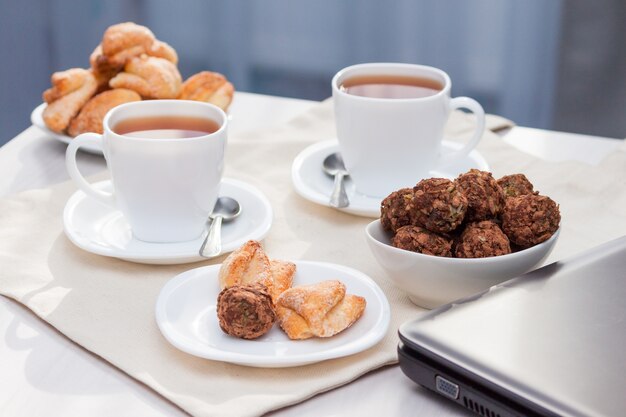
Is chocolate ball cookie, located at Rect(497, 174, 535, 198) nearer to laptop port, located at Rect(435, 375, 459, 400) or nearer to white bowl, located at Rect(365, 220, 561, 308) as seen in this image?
Result: white bowl, located at Rect(365, 220, 561, 308)

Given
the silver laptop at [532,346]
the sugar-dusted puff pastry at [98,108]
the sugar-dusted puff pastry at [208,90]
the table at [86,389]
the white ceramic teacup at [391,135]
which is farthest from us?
the sugar-dusted puff pastry at [208,90]

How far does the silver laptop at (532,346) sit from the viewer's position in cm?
74

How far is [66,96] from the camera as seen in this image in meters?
1.51

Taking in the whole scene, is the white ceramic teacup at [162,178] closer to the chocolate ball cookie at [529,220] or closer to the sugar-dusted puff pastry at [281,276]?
the sugar-dusted puff pastry at [281,276]

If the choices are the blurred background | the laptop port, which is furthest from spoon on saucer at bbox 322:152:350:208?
the blurred background

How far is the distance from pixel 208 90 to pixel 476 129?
0.52m

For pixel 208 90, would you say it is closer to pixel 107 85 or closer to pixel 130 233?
pixel 107 85

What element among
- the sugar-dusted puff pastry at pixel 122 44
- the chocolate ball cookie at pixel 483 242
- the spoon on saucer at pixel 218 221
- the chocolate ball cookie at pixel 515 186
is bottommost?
the spoon on saucer at pixel 218 221

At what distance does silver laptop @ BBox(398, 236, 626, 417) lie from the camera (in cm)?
74

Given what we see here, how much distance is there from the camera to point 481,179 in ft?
3.25

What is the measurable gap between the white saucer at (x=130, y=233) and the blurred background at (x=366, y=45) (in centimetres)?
157

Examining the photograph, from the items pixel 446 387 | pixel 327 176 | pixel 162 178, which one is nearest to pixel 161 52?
pixel 327 176

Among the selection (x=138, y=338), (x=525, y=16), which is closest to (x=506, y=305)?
(x=138, y=338)

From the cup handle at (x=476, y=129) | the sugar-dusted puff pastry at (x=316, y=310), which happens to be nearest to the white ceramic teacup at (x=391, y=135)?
the cup handle at (x=476, y=129)
